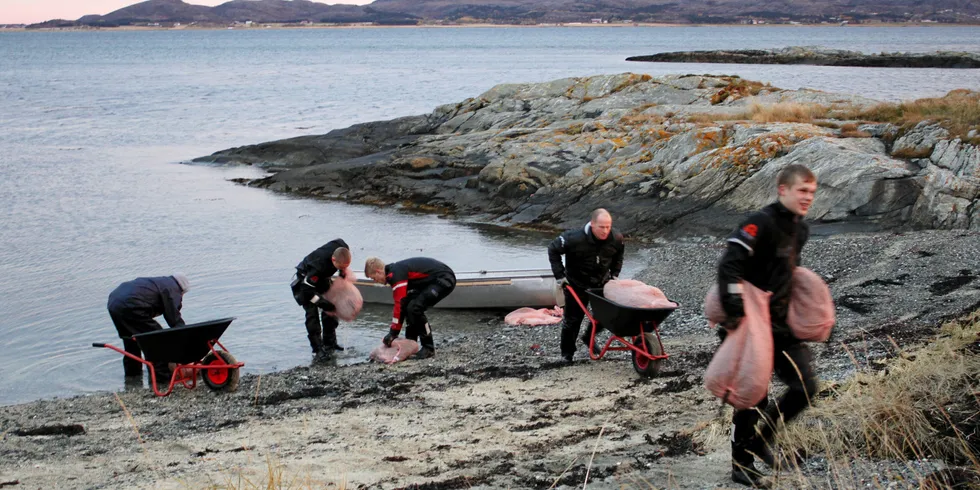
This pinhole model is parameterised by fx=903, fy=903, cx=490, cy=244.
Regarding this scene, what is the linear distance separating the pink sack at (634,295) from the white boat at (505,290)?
4.43 metres

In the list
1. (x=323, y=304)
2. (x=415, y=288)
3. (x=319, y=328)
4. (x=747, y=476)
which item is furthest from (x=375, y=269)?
(x=747, y=476)

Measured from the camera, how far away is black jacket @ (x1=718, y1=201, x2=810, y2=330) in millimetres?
→ 4742

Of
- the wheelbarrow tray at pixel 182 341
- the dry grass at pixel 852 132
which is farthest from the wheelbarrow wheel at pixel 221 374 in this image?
the dry grass at pixel 852 132

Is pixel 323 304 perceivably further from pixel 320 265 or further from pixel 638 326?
pixel 638 326

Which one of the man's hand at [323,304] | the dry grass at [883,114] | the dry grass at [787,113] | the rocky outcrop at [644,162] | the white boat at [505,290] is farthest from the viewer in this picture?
the dry grass at [787,113]

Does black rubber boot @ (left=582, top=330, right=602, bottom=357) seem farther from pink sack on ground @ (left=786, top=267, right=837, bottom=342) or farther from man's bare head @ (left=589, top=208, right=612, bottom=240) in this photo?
pink sack on ground @ (left=786, top=267, right=837, bottom=342)

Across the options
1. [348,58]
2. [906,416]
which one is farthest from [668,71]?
[906,416]

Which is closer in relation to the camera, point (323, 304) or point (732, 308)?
point (732, 308)

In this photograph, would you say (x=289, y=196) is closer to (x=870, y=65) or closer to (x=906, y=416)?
(x=906, y=416)

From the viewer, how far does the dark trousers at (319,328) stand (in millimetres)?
10500

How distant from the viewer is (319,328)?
34.9 feet

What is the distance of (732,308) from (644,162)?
1645cm

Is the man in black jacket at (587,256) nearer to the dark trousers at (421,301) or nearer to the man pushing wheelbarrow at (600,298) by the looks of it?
the man pushing wheelbarrow at (600,298)

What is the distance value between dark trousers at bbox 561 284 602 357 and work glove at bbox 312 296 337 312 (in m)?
2.70
